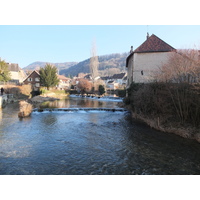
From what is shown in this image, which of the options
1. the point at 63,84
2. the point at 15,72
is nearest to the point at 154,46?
the point at 15,72

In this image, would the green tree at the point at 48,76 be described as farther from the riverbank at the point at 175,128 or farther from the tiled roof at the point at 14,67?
the riverbank at the point at 175,128

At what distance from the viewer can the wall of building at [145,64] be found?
20.8m

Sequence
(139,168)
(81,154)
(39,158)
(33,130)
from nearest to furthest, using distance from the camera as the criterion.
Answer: (139,168)
(39,158)
(81,154)
(33,130)

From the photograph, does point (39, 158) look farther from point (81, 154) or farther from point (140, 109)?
point (140, 109)

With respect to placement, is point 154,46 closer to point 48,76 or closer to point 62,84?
point 48,76

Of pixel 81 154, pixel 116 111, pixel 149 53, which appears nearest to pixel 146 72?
pixel 149 53

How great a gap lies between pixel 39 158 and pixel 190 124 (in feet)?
29.9

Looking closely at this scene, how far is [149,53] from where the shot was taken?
21.3 meters

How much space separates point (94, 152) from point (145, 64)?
17184 millimetres

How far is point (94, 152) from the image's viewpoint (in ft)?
24.2

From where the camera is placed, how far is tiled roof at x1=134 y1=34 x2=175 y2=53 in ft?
67.8

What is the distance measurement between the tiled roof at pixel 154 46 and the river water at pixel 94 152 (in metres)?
13.6
